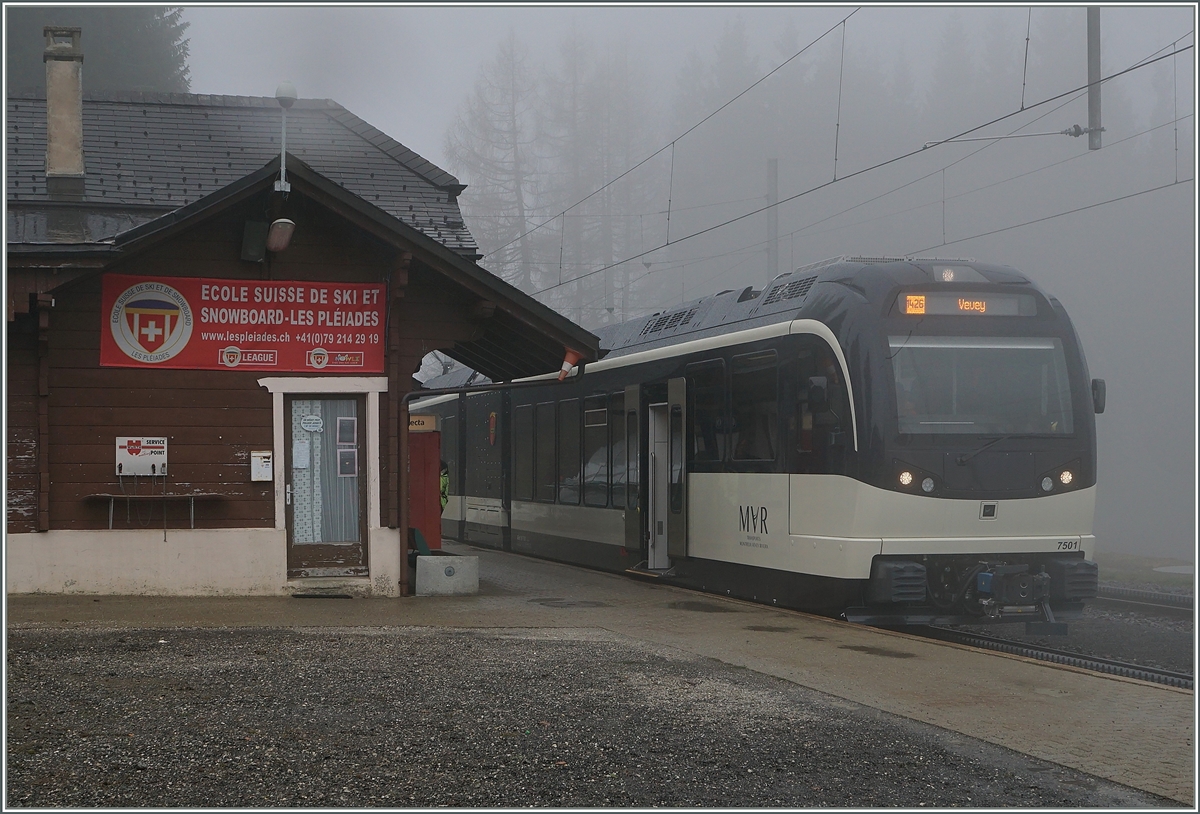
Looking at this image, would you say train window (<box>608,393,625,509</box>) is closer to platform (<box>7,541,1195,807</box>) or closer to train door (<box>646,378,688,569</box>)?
train door (<box>646,378,688,569</box>)

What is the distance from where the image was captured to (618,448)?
16.5m

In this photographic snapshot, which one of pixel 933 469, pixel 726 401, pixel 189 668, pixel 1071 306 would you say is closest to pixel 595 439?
pixel 726 401

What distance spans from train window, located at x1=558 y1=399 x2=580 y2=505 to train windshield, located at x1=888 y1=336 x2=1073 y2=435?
Answer: 22.9ft

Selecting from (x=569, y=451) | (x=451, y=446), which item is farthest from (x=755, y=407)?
(x=451, y=446)

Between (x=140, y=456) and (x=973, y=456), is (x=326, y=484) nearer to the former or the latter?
(x=140, y=456)

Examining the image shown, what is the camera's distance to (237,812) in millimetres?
5234

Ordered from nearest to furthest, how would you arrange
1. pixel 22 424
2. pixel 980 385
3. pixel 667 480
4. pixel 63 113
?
pixel 980 385 < pixel 22 424 < pixel 63 113 < pixel 667 480

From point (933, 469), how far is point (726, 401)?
2.88 m

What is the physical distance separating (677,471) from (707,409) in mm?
1154

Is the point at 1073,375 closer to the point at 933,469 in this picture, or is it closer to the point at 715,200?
the point at 933,469

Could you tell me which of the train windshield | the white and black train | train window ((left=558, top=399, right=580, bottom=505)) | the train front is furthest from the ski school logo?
the train windshield


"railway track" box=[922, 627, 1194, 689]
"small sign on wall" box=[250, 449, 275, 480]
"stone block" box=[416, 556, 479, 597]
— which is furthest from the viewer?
"stone block" box=[416, 556, 479, 597]

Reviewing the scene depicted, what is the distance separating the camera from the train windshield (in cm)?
1157

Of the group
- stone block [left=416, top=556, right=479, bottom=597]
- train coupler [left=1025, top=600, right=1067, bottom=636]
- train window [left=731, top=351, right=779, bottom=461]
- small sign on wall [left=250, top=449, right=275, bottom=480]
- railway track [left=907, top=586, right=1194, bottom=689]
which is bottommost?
railway track [left=907, top=586, right=1194, bottom=689]
